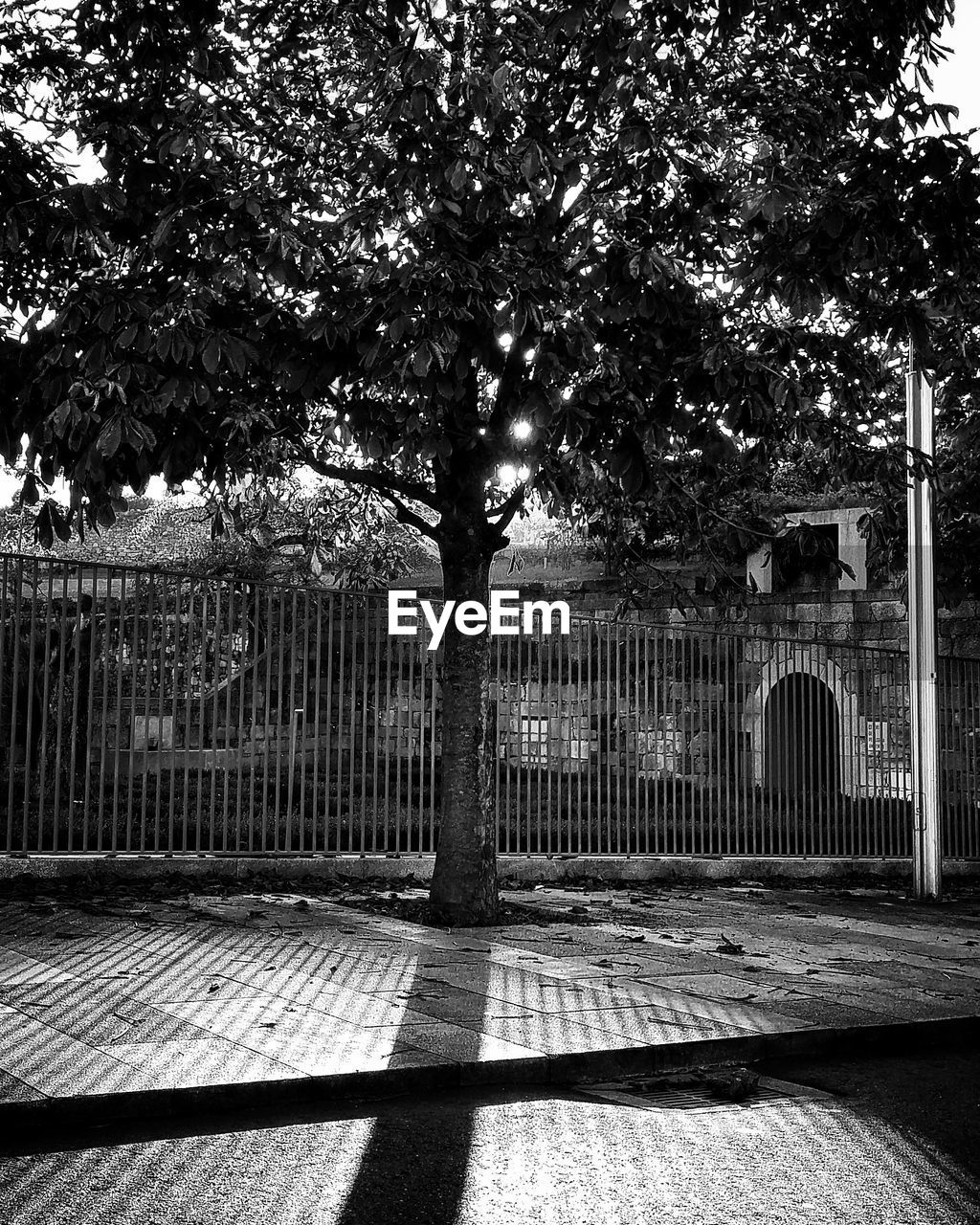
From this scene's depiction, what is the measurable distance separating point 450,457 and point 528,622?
141 inches

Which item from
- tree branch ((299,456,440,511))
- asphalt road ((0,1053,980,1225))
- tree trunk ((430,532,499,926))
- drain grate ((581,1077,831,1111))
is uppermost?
tree branch ((299,456,440,511))

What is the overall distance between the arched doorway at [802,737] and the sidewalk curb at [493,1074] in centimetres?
705

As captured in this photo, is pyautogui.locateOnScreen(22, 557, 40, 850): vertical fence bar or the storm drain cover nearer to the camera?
the storm drain cover

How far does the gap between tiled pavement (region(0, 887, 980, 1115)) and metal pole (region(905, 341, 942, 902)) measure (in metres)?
2.01

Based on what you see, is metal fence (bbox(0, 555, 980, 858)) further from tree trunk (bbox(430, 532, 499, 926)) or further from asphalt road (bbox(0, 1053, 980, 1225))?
asphalt road (bbox(0, 1053, 980, 1225))

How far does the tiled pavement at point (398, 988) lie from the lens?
17.4ft

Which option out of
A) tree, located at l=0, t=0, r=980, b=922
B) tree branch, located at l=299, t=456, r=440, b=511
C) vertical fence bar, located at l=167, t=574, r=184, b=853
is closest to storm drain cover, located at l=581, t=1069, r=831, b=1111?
tree, located at l=0, t=0, r=980, b=922

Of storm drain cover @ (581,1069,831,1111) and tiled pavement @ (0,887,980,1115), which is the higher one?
tiled pavement @ (0,887,980,1115)

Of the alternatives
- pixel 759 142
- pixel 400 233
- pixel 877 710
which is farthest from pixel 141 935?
pixel 877 710

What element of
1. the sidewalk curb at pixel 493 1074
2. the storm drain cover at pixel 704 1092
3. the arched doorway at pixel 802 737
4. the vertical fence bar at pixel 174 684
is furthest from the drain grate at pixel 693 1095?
the arched doorway at pixel 802 737

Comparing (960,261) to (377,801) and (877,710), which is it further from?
(877,710)

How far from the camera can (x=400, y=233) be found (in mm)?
7398

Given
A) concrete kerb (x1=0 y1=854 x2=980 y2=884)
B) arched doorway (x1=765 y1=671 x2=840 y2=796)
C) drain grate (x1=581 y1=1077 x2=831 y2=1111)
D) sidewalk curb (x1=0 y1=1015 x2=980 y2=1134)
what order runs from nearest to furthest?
sidewalk curb (x1=0 y1=1015 x2=980 y2=1134), drain grate (x1=581 y1=1077 x2=831 y2=1111), concrete kerb (x1=0 y1=854 x2=980 y2=884), arched doorway (x1=765 y1=671 x2=840 y2=796)

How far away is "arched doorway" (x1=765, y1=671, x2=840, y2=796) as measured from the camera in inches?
542
